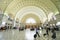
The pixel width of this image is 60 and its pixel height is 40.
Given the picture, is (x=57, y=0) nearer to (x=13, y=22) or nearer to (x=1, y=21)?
(x=1, y=21)

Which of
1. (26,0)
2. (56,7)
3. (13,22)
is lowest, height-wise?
(13,22)

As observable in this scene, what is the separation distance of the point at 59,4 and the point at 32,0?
9.10 metres

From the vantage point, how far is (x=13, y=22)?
139ft

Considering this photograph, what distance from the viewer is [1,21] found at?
31.0 metres

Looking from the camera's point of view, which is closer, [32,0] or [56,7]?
[56,7]

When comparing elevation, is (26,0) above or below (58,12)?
above

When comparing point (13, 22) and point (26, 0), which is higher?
point (26, 0)

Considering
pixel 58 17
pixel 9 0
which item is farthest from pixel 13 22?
pixel 58 17

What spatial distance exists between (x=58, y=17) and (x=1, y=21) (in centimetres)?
1178

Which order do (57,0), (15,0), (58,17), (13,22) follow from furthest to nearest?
(13,22) → (15,0) → (58,17) → (57,0)

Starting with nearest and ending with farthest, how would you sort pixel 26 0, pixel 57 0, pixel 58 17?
1. pixel 57 0
2. pixel 58 17
3. pixel 26 0

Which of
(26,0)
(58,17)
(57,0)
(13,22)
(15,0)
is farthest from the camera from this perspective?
(13,22)

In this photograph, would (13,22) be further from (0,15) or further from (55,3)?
(55,3)

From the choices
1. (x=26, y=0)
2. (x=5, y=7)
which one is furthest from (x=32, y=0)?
(x=5, y=7)
